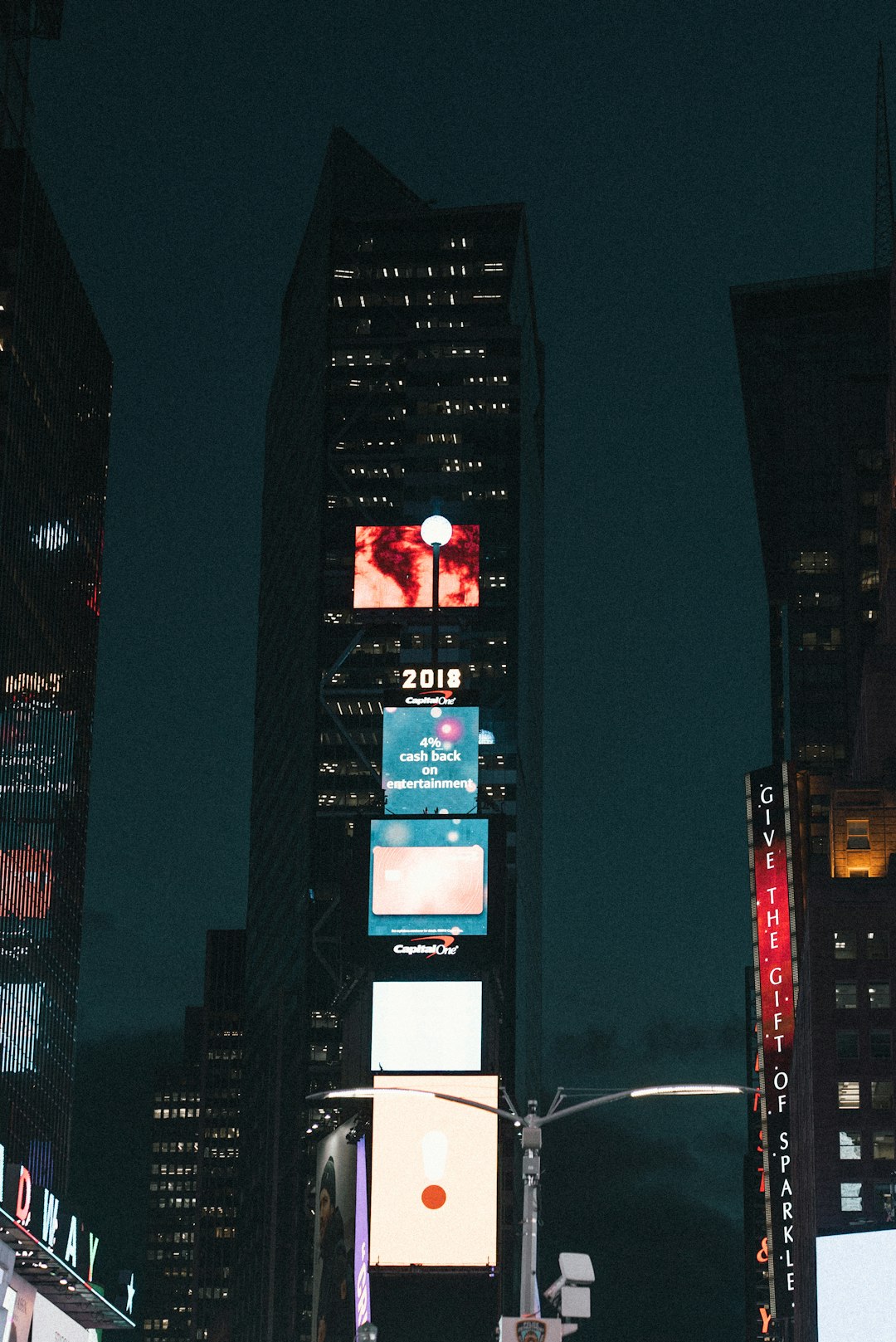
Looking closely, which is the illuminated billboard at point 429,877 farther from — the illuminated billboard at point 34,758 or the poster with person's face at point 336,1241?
the illuminated billboard at point 34,758

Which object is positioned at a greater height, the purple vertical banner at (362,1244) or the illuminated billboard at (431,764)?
the illuminated billboard at (431,764)

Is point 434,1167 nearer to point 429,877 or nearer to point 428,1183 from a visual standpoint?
point 428,1183

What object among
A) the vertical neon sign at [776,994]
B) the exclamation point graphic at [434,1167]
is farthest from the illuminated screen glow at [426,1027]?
the vertical neon sign at [776,994]

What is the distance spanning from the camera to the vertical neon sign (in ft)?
378

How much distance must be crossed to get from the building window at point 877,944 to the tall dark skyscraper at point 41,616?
60.7 m

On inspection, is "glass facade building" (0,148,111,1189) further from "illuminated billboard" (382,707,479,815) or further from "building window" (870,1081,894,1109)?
"illuminated billboard" (382,707,479,815)

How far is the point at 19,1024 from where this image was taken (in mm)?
145125

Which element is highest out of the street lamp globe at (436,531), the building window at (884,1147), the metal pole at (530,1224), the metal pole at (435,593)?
the street lamp globe at (436,531)

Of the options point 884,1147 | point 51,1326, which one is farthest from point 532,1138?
point 884,1147

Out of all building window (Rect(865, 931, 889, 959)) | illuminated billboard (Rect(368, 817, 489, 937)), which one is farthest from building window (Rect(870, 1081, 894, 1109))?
illuminated billboard (Rect(368, 817, 489, 937))

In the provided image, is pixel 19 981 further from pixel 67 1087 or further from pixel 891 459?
pixel 891 459

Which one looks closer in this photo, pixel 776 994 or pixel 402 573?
pixel 402 573

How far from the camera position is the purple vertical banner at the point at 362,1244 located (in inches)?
2270

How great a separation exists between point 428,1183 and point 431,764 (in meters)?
19.0
